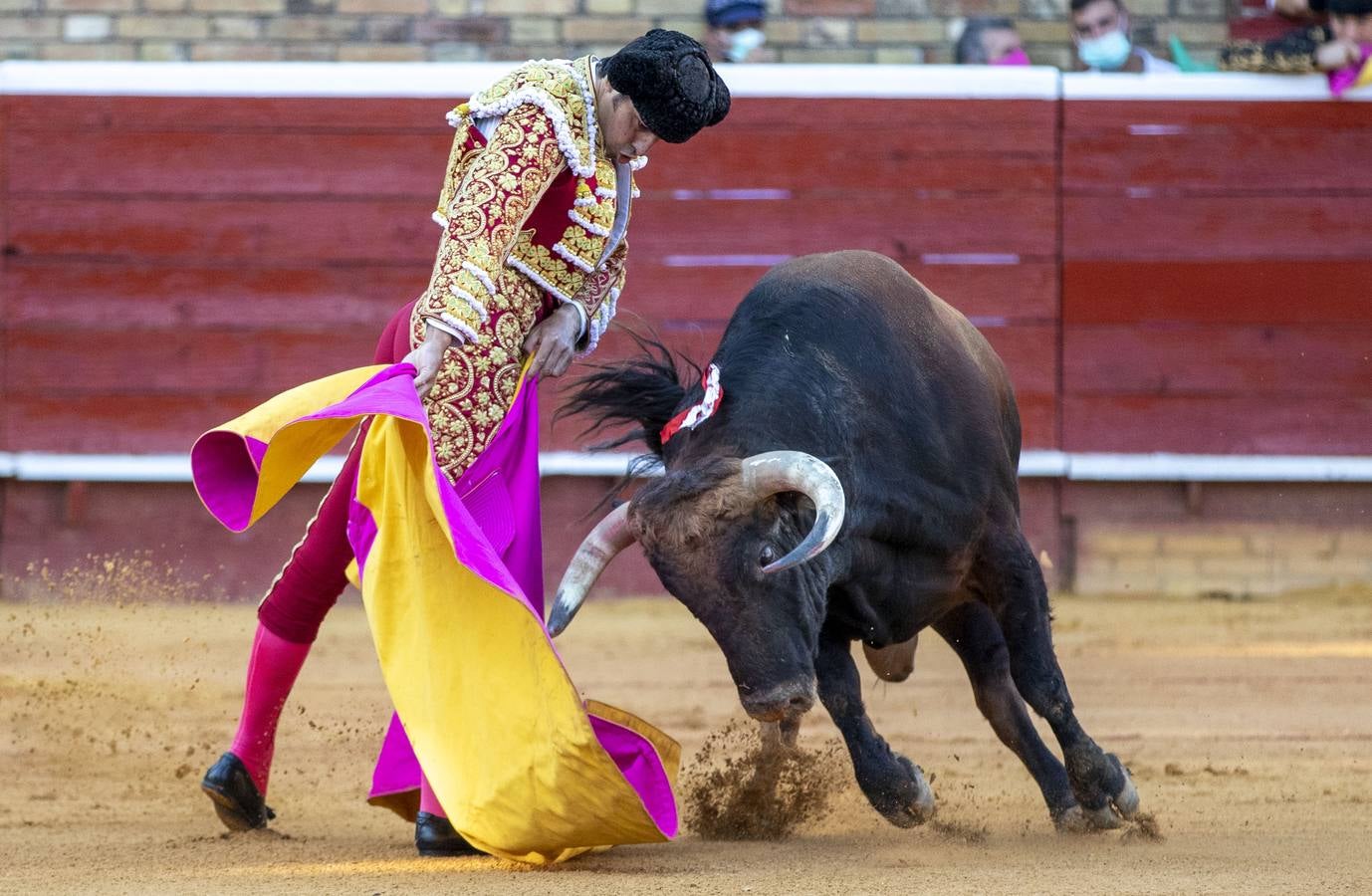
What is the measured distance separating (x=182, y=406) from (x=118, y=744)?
2.62 m

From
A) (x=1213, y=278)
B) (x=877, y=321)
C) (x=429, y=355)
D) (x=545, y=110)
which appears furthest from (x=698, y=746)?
(x=1213, y=278)

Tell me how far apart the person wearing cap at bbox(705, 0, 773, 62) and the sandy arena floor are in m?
2.10

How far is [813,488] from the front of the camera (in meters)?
2.58

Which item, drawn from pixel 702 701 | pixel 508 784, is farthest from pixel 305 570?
pixel 702 701

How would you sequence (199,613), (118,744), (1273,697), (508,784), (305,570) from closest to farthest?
1. (508,784)
2. (305,570)
3. (118,744)
4. (1273,697)
5. (199,613)

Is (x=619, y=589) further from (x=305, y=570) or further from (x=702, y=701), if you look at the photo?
(x=305, y=570)

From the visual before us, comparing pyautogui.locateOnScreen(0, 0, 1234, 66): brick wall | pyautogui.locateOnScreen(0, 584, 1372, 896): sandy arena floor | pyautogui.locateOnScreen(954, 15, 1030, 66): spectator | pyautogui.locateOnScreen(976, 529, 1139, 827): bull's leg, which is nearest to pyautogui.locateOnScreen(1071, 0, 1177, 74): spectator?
pyautogui.locateOnScreen(954, 15, 1030, 66): spectator

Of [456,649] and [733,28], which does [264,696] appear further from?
[733,28]

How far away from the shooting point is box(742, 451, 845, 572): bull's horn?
2529mm

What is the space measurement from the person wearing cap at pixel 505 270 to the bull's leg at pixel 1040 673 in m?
0.77

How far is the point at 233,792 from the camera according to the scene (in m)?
2.84

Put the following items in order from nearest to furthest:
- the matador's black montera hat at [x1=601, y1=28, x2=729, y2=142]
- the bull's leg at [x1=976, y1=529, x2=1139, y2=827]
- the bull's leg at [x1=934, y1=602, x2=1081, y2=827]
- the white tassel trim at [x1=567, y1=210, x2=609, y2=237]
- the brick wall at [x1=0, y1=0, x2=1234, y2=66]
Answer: the matador's black montera hat at [x1=601, y1=28, x2=729, y2=142]
the white tassel trim at [x1=567, y1=210, x2=609, y2=237]
the bull's leg at [x1=976, y1=529, x2=1139, y2=827]
the bull's leg at [x1=934, y1=602, x2=1081, y2=827]
the brick wall at [x1=0, y1=0, x2=1234, y2=66]

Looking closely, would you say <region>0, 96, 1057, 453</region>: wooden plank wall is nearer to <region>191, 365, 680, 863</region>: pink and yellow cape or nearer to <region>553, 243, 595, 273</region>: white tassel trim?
<region>553, 243, 595, 273</region>: white tassel trim

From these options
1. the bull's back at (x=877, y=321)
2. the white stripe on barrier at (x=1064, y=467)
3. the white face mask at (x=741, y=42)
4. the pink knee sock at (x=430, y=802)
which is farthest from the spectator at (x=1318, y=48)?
the pink knee sock at (x=430, y=802)
